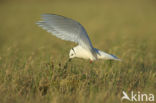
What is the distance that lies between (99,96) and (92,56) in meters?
0.92

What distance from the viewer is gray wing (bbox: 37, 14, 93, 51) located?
10.6 ft

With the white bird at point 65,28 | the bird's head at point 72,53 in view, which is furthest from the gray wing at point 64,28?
the bird's head at point 72,53

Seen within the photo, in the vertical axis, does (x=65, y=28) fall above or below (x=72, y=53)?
above

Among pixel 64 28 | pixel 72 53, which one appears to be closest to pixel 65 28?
pixel 64 28

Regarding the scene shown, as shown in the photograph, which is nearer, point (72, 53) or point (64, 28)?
point (64, 28)

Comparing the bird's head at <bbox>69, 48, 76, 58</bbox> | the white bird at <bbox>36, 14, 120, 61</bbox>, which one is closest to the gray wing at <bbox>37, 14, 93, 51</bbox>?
the white bird at <bbox>36, 14, 120, 61</bbox>

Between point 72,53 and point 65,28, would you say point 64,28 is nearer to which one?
point 65,28

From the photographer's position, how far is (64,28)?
3.35 meters

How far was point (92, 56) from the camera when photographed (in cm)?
388

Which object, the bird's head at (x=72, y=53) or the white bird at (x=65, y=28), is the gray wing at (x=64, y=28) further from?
the bird's head at (x=72, y=53)

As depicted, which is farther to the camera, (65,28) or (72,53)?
(72,53)

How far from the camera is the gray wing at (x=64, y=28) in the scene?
3227 millimetres

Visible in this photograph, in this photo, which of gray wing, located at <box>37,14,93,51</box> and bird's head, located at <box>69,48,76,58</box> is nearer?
gray wing, located at <box>37,14,93,51</box>

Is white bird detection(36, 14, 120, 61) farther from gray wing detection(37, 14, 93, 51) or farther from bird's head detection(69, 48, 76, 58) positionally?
bird's head detection(69, 48, 76, 58)
